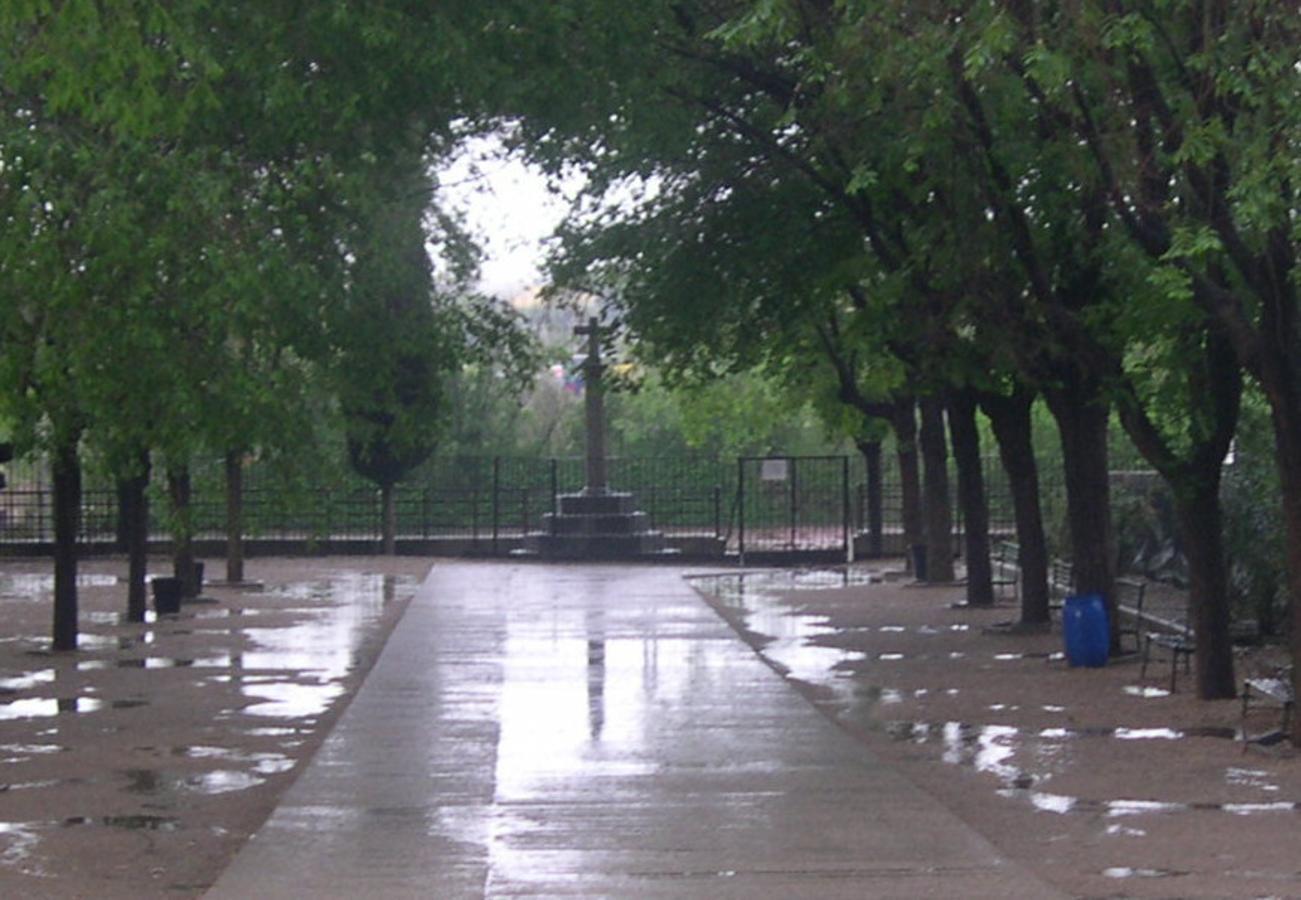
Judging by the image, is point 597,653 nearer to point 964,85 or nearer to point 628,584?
point 964,85

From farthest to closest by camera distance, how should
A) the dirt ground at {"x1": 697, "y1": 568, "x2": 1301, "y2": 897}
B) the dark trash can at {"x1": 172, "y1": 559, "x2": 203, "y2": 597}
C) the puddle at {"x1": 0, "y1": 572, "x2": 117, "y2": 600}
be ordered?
the puddle at {"x1": 0, "y1": 572, "x2": 117, "y2": 600} → the dark trash can at {"x1": 172, "y1": 559, "x2": 203, "y2": 597} → the dirt ground at {"x1": 697, "y1": 568, "x2": 1301, "y2": 897}

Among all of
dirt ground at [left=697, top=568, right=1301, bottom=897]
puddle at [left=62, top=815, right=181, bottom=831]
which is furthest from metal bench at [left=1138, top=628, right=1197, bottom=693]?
A: puddle at [left=62, top=815, right=181, bottom=831]

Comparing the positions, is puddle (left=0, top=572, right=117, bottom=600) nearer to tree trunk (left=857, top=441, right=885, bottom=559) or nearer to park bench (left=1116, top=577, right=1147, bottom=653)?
tree trunk (left=857, top=441, right=885, bottom=559)

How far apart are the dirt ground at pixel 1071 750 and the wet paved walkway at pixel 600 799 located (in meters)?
0.45

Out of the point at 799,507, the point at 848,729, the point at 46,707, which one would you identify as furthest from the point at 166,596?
the point at 799,507

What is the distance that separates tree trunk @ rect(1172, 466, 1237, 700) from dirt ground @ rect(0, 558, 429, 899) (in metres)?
7.15

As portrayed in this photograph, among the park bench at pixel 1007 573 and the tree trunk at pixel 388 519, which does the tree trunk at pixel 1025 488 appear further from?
the tree trunk at pixel 388 519

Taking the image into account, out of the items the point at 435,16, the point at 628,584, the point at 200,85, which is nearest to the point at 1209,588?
the point at 435,16

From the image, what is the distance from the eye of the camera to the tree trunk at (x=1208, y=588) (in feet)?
53.1

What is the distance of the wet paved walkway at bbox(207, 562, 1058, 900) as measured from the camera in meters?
10.0

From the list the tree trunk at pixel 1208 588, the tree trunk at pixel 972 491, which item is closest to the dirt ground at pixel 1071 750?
the tree trunk at pixel 1208 588

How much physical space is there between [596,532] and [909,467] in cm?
819

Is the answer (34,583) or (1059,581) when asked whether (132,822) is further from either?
(34,583)

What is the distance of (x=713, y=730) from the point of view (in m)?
15.4
